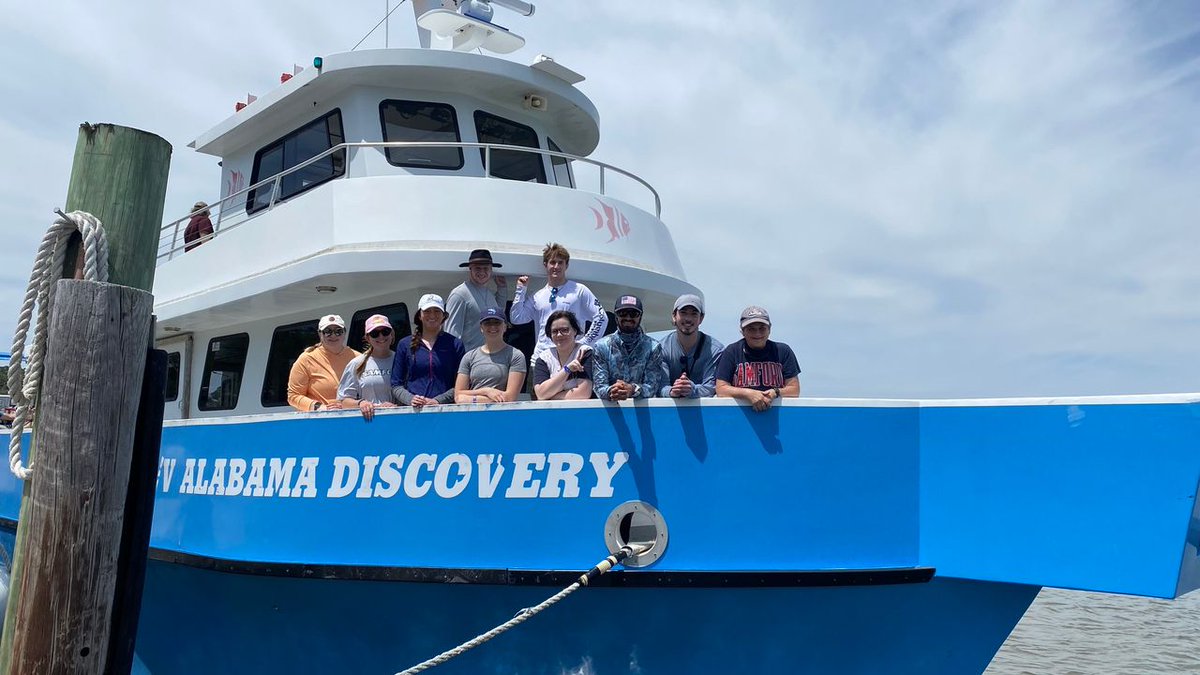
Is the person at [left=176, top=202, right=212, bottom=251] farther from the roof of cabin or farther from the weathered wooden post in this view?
the weathered wooden post

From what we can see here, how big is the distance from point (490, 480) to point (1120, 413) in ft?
8.27

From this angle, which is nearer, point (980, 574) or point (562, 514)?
point (980, 574)

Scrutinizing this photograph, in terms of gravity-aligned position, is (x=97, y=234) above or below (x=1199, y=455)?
above

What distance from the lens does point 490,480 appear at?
4137 mm

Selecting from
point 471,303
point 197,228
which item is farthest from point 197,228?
point 471,303

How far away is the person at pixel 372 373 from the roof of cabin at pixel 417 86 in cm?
253

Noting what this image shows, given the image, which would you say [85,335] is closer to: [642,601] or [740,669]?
[642,601]

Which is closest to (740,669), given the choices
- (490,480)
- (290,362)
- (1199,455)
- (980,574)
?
(980,574)

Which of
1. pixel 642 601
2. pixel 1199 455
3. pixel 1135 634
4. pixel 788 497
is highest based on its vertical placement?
pixel 1199 455

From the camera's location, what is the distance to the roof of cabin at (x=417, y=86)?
6.83 meters

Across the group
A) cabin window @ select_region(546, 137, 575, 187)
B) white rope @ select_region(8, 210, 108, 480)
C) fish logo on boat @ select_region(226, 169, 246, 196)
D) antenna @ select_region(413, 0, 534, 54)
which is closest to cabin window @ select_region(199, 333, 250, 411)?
fish logo on boat @ select_region(226, 169, 246, 196)

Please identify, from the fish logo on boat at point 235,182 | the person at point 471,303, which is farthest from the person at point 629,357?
the fish logo on boat at point 235,182

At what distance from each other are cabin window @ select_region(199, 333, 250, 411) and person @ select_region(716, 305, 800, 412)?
4274 millimetres

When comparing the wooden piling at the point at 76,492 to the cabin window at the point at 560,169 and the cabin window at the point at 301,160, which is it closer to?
the cabin window at the point at 301,160
